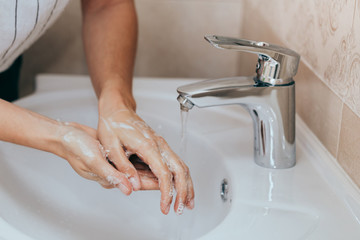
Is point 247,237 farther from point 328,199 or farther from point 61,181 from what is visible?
point 61,181

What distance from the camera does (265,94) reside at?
2.18ft

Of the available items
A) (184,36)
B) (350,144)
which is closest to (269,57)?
(350,144)

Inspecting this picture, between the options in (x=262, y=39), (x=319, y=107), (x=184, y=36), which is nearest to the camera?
(x=319, y=107)

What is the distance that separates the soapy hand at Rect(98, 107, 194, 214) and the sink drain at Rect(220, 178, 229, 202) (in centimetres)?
7

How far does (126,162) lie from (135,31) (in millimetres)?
344

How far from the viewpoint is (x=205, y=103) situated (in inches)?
25.9

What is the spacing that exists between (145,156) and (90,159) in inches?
3.0

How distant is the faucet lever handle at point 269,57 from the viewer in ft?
2.03

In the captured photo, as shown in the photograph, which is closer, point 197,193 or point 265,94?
point 265,94

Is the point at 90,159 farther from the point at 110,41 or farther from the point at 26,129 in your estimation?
the point at 110,41

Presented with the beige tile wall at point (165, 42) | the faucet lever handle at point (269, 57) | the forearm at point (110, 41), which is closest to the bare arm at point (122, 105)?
the forearm at point (110, 41)

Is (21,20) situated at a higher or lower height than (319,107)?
higher

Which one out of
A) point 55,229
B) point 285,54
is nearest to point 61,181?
point 55,229

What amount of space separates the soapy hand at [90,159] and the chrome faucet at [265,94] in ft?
0.41
